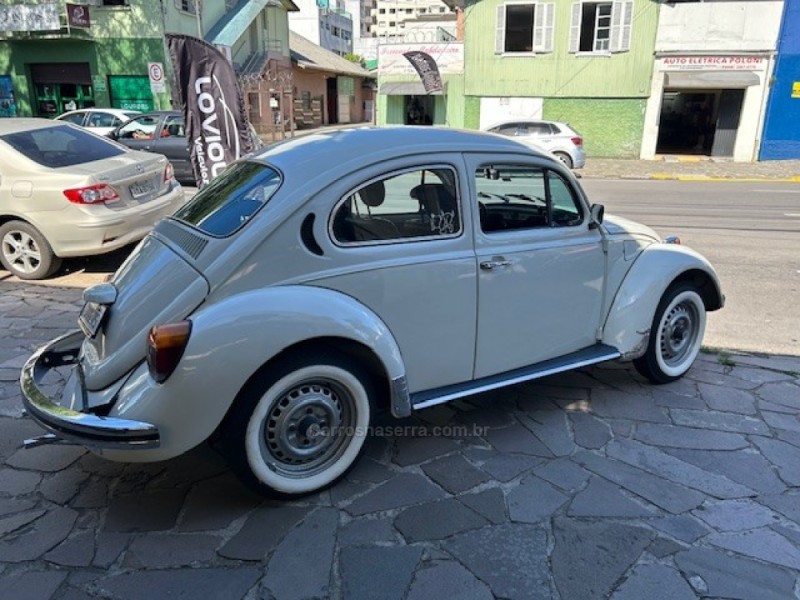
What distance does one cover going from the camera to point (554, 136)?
17531 millimetres

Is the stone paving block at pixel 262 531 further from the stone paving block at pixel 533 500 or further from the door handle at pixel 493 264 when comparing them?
the door handle at pixel 493 264

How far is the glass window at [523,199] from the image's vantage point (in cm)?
337

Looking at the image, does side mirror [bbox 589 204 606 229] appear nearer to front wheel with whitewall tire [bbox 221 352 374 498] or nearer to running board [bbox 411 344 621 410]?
running board [bbox 411 344 621 410]

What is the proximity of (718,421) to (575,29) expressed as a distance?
69.8 feet

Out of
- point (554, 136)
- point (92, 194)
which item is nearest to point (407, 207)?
point (92, 194)

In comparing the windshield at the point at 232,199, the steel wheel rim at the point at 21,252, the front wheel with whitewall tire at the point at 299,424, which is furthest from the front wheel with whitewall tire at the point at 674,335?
the steel wheel rim at the point at 21,252

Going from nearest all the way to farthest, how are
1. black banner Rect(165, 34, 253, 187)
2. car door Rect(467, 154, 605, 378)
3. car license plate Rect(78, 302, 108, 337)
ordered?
1. car license plate Rect(78, 302, 108, 337)
2. car door Rect(467, 154, 605, 378)
3. black banner Rect(165, 34, 253, 187)

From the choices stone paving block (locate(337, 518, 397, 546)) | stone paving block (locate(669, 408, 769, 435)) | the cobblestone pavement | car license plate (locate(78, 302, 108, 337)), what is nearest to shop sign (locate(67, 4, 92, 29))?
the cobblestone pavement

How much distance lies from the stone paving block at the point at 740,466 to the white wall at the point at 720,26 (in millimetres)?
21467

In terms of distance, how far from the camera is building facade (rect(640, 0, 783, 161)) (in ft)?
66.3

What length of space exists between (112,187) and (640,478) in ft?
18.4

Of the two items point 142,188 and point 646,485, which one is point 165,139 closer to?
point 142,188

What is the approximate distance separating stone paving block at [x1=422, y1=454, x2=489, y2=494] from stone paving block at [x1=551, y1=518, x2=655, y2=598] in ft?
1.57

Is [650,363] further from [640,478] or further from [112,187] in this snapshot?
[112,187]
